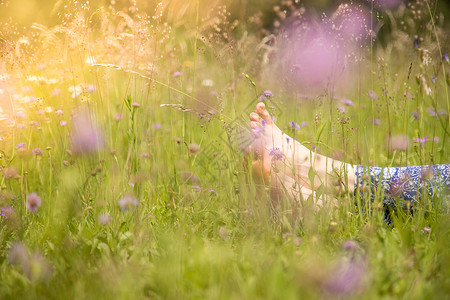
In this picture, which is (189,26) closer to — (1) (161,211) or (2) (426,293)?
(1) (161,211)

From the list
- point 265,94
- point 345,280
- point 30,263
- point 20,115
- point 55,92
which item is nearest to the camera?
point 345,280

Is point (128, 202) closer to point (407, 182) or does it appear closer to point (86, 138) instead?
point (86, 138)

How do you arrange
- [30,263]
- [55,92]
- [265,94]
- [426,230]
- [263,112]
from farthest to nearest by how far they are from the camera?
1. [55,92]
2. [263,112]
3. [265,94]
4. [426,230]
5. [30,263]

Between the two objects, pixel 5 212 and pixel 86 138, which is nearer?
pixel 5 212

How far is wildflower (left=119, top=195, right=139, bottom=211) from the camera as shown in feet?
5.15

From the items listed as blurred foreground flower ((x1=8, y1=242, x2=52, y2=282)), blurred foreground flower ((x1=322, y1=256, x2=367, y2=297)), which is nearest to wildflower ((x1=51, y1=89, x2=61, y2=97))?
blurred foreground flower ((x1=8, y1=242, x2=52, y2=282))

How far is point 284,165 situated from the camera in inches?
72.1

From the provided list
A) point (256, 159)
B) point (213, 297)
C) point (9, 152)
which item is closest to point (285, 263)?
point (213, 297)

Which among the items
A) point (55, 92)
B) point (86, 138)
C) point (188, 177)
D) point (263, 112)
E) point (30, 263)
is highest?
point (55, 92)

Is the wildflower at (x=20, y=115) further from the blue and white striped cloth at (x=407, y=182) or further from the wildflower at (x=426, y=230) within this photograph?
the wildflower at (x=426, y=230)

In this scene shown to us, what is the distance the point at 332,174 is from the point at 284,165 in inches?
7.4

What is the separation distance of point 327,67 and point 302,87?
0.13 m

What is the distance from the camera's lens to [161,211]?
1.78 meters

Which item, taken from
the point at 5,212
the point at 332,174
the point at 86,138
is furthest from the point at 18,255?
the point at 332,174
